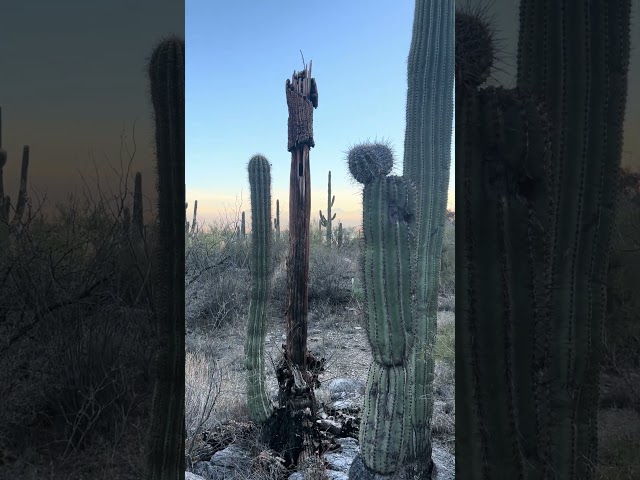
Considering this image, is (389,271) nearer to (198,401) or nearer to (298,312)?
(298,312)

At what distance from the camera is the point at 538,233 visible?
5.91 ft

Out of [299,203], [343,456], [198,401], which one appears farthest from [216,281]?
[343,456]

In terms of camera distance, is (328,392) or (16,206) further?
(328,392)

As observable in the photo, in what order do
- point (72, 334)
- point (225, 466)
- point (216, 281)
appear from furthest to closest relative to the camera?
point (216, 281) → point (72, 334) → point (225, 466)

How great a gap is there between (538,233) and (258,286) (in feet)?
9.23

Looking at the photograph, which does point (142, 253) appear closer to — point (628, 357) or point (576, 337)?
point (576, 337)

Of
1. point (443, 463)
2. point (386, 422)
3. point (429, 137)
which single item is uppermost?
point (429, 137)

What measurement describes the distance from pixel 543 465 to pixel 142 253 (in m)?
3.50

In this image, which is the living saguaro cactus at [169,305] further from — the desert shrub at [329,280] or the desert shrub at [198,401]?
the desert shrub at [329,280]

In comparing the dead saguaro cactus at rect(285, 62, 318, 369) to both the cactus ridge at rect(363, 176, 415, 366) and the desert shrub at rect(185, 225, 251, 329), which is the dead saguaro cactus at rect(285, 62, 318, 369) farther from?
the desert shrub at rect(185, 225, 251, 329)

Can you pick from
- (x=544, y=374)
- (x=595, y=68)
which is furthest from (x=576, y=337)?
(x=595, y=68)

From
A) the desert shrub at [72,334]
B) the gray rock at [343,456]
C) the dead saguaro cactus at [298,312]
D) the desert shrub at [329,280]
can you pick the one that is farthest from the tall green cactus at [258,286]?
the desert shrub at [329,280]

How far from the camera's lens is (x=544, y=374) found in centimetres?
193

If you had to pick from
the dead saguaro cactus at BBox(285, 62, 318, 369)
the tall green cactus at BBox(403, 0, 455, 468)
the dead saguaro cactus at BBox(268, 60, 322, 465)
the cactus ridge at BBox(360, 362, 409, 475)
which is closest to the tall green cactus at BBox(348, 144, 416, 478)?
the cactus ridge at BBox(360, 362, 409, 475)
